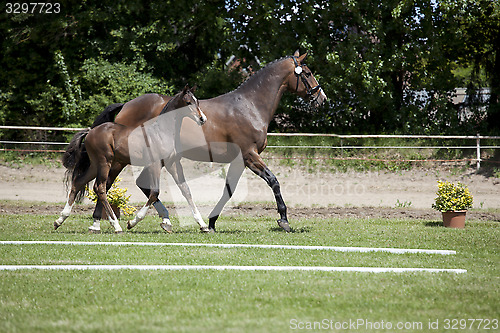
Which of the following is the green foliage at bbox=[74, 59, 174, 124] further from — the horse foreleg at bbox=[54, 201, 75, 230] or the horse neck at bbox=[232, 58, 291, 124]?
the horse foreleg at bbox=[54, 201, 75, 230]

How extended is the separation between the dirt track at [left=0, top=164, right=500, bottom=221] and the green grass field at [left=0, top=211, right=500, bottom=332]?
5.24 meters

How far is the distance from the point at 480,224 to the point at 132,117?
7153mm

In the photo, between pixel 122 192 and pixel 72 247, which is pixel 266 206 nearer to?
pixel 122 192

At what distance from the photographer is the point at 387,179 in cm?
1891

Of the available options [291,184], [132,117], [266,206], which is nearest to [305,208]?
[266,206]

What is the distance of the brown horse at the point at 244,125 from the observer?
10.1 m

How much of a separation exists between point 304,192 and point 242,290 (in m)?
12.0

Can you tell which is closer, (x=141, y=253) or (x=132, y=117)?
(x=141, y=253)

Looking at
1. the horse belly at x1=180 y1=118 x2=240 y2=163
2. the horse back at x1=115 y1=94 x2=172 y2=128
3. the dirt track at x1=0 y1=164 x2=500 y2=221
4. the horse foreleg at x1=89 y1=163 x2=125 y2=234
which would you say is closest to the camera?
the horse foreleg at x1=89 y1=163 x2=125 y2=234

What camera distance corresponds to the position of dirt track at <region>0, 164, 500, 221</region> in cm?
1420

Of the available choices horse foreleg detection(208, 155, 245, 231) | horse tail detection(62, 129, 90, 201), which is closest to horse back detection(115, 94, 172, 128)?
horse tail detection(62, 129, 90, 201)

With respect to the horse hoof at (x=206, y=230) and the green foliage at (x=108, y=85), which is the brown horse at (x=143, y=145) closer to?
the horse hoof at (x=206, y=230)

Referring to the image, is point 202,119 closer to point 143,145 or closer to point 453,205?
point 143,145

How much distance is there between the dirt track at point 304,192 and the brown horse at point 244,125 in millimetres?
3510
